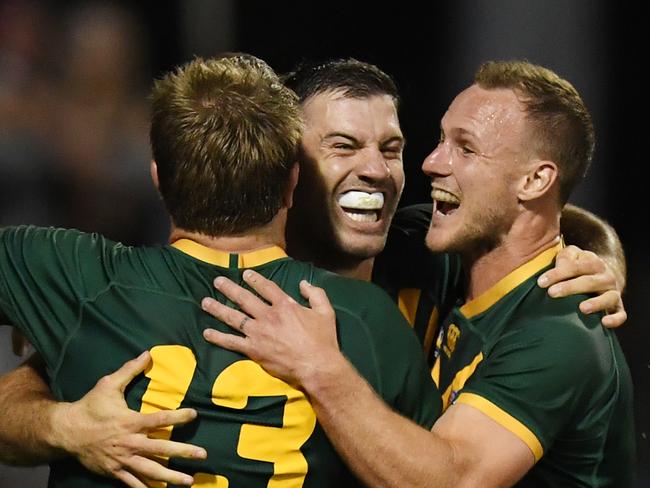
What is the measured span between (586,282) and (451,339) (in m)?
0.36

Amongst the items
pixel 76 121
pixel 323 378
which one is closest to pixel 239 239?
pixel 323 378

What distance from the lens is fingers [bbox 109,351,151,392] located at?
5.71ft

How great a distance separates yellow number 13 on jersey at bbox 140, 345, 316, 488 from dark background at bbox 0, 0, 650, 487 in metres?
2.44

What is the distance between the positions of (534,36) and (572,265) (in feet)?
9.03

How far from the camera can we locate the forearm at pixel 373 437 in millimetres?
1784

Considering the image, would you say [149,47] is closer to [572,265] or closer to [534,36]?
→ [534,36]

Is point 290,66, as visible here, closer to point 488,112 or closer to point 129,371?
point 488,112

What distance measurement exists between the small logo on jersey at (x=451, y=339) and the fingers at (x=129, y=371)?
2.68 feet

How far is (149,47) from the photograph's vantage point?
4.54 metres

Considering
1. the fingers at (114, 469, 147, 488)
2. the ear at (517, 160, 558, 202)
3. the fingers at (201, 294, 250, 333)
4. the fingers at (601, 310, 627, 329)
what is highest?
the ear at (517, 160, 558, 202)

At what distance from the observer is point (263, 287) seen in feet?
5.95

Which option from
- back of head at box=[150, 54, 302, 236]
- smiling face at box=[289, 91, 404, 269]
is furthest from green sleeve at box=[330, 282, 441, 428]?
smiling face at box=[289, 91, 404, 269]

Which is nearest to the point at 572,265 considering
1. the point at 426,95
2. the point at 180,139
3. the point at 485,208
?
the point at 485,208

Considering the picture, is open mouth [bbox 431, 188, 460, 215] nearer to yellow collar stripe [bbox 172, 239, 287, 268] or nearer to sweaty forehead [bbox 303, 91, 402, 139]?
sweaty forehead [bbox 303, 91, 402, 139]
